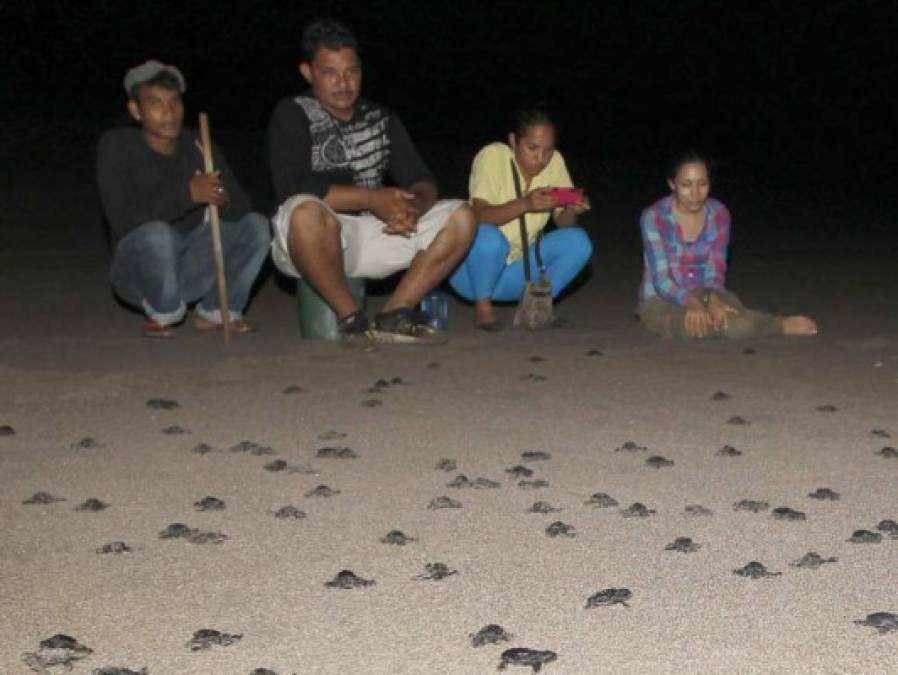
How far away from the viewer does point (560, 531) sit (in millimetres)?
3752

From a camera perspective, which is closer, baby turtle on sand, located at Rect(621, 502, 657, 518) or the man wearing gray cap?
baby turtle on sand, located at Rect(621, 502, 657, 518)

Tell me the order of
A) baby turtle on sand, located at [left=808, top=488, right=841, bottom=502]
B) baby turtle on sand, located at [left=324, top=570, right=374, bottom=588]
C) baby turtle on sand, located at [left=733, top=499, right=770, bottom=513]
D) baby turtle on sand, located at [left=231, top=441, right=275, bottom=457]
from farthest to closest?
baby turtle on sand, located at [left=231, top=441, right=275, bottom=457] → baby turtle on sand, located at [left=808, top=488, right=841, bottom=502] → baby turtle on sand, located at [left=733, top=499, right=770, bottom=513] → baby turtle on sand, located at [left=324, top=570, right=374, bottom=588]

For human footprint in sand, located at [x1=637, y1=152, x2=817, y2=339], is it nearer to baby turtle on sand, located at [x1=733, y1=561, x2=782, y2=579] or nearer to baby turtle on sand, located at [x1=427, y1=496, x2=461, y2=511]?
baby turtle on sand, located at [x1=427, y1=496, x2=461, y2=511]

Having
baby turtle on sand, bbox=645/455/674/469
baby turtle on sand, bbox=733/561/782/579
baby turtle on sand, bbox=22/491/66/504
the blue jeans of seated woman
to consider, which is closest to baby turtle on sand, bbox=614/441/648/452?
baby turtle on sand, bbox=645/455/674/469

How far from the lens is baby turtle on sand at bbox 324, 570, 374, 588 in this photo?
3.34 meters

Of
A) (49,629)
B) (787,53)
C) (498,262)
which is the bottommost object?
(49,629)

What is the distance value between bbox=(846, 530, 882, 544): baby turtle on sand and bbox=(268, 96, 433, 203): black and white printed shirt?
11.4 ft

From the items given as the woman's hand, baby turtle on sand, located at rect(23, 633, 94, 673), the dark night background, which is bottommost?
baby turtle on sand, located at rect(23, 633, 94, 673)

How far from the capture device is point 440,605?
321cm

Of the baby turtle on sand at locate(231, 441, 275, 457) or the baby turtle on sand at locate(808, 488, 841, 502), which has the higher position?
the baby turtle on sand at locate(808, 488, 841, 502)

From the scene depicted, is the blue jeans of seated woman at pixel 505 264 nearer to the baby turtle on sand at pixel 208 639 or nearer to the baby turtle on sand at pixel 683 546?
the baby turtle on sand at pixel 683 546

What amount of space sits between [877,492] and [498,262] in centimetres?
323

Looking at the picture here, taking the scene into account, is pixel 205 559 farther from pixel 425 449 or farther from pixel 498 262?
pixel 498 262

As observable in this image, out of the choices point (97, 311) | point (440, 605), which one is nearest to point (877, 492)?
point (440, 605)
